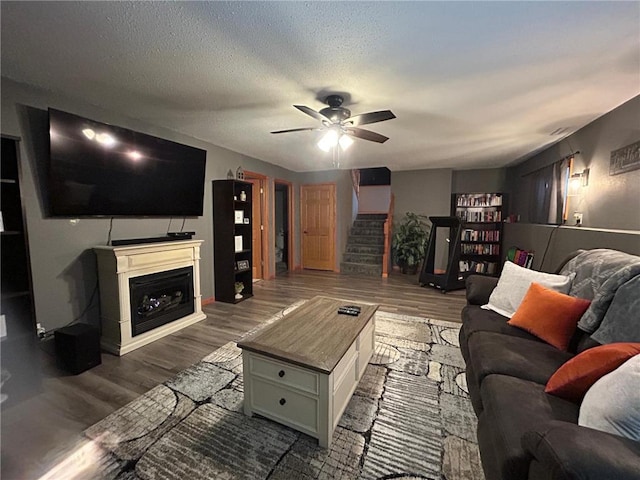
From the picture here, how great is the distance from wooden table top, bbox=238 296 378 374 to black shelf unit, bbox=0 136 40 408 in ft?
5.31

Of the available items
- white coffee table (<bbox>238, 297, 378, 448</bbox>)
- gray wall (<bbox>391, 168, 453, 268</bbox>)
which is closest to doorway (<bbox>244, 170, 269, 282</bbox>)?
gray wall (<bbox>391, 168, 453, 268</bbox>)

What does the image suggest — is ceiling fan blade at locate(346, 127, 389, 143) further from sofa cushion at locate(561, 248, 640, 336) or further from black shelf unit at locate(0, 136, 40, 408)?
black shelf unit at locate(0, 136, 40, 408)

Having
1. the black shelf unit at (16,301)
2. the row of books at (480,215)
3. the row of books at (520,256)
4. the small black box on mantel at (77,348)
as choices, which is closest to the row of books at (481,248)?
the row of books at (480,215)

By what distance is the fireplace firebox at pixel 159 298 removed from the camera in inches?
106

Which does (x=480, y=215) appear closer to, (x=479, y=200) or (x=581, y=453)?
(x=479, y=200)

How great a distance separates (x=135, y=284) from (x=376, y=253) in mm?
4745

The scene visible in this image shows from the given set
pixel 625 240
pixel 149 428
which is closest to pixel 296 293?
pixel 149 428

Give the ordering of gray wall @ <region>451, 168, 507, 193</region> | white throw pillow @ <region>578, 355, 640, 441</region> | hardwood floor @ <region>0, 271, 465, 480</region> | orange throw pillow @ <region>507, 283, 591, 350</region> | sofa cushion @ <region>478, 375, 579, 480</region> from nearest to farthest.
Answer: white throw pillow @ <region>578, 355, 640, 441</region> → sofa cushion @ <region>478, 375, 579, 480</region> → hardwood floor @ <region>0, 271, 465, 480</region> → orange throw pillow @ <region>507, 283, 591, 350</region> → gray wall @ <region>451, 168, 507, 193</region>

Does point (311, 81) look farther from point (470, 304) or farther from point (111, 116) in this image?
point (470, 304)

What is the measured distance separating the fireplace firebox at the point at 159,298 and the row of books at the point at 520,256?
15.5 feet

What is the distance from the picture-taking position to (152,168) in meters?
3.00

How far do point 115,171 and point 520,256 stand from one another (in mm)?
5508

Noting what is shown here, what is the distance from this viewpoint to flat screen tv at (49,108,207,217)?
7.60ft

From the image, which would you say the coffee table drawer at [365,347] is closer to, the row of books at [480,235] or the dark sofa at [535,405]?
the dark sofa at [535,405]
